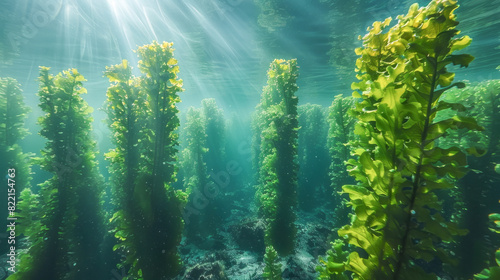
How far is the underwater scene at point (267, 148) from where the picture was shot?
59.9 inches

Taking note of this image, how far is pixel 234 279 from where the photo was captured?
845 cm

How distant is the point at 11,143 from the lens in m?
11.0

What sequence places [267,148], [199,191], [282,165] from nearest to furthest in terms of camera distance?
[282,165], [267,148], [199,191]

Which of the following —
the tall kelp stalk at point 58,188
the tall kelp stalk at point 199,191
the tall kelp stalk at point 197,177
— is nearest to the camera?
the tall kelp stalk at point 58,188

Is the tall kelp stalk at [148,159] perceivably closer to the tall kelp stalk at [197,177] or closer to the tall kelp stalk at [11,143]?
the tall kelp stalk at [197,177]

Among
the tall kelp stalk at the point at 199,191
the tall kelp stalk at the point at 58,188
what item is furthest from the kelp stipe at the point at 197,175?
the tall kelp stalk at the point at 58,188

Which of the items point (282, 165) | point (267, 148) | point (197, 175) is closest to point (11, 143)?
point (197, 175)

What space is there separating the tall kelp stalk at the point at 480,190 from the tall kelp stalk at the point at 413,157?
301 inches

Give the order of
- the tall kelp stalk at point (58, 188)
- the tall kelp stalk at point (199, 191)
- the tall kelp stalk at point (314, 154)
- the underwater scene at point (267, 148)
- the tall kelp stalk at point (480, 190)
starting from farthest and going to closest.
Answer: the tall kelp stalk at point (314, 154) → the tall kelp stalk at point (199, 191) → the tall kelp stalk at point (480, 190) → the tall kelp stalk at point (58, 188) → the underwater scene at point (267, 148)

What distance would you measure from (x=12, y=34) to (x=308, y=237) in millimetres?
21609

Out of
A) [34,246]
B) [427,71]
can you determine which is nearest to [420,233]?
[427,71]

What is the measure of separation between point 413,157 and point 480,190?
9.12 m

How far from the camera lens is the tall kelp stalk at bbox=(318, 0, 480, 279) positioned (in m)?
1.42

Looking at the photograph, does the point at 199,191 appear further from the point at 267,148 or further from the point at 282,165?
the point at 282,165
